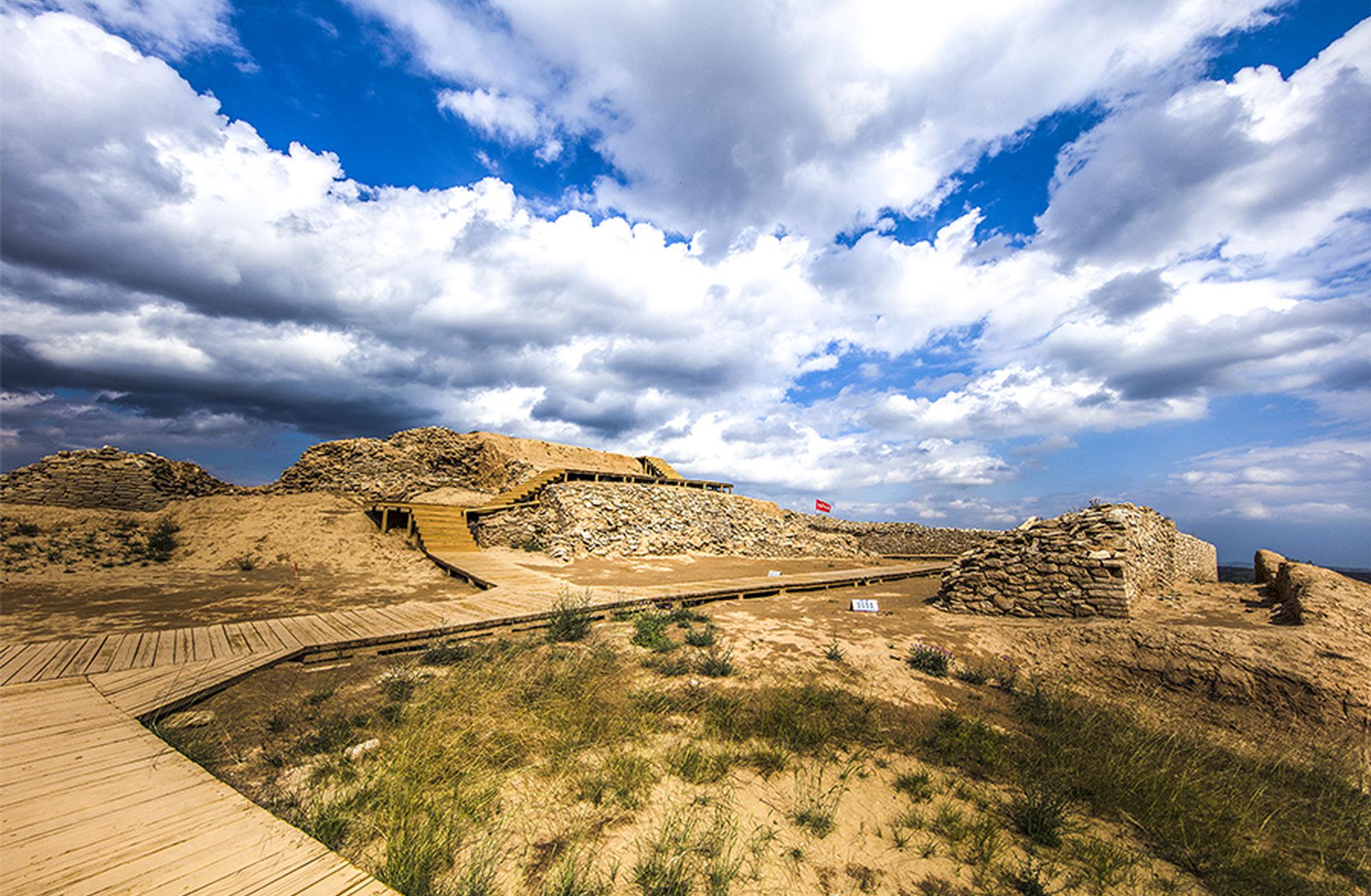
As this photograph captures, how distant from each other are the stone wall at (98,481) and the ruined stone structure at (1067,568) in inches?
1208

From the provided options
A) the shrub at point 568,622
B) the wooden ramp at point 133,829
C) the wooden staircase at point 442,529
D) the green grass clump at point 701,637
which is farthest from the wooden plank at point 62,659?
the wooden staircase at point 442,529

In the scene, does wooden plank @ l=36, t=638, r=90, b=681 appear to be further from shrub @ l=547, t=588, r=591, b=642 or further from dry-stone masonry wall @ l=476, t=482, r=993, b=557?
dry-stone masonry wall @ l=476, t=482, r=993, b=557

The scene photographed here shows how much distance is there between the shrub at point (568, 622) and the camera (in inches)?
323

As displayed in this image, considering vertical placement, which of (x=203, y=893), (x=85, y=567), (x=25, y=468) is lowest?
(x=85, y=567)

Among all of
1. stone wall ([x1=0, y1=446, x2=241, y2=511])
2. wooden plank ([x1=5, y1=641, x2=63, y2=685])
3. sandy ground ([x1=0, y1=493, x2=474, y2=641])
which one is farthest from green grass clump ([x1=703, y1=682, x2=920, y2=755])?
stone wall ([x1=0, y1=446, x2=241, y2=511])

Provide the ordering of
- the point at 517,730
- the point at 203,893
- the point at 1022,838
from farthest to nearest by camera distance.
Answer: the point at 517,730, the point at 1022,838, the point at 203,893

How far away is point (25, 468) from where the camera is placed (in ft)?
62.2

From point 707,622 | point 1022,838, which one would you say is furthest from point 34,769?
point 707,622

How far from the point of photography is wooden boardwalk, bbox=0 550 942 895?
237 cm

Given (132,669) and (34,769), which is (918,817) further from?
(132,669)

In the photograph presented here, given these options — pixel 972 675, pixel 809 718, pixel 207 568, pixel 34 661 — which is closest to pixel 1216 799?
pixel 972 675

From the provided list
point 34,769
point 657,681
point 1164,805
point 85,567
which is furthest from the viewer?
point 85,567

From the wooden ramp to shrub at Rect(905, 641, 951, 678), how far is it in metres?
7.39

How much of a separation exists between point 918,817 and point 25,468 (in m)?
31.9
